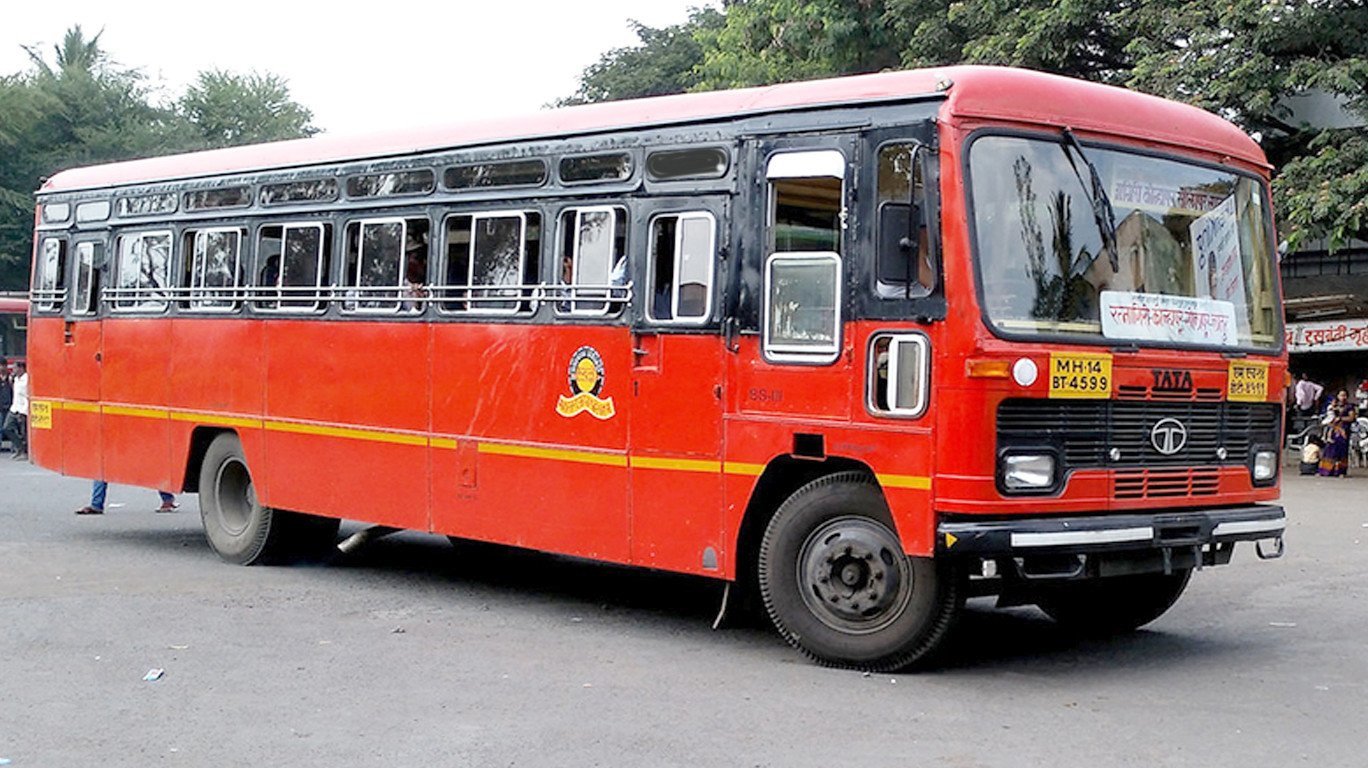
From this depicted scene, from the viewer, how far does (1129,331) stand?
8.57 metres

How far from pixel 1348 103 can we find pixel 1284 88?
85 cm

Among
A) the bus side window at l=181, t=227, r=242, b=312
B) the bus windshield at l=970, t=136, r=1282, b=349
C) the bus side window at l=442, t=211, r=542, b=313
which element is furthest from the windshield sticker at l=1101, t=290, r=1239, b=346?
the bus side window at l=181, t=227, r=242, b=312

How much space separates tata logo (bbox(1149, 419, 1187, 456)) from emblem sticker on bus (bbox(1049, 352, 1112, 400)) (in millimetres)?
463

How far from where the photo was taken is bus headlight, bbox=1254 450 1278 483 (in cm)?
931

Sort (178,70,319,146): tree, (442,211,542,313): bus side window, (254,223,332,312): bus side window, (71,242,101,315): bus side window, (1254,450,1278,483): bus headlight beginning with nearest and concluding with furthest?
(1254,450,1278,483): bus headlight, (442,211,542,313): bus side window, (254,223,332,312): bus side window, (71,242,101,315): bus side window, (178,70,319,146): tree

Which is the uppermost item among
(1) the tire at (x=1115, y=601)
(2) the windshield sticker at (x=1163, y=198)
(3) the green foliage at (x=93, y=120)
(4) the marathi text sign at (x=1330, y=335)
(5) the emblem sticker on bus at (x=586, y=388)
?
(3) the green foliage at (x=93, y=120)

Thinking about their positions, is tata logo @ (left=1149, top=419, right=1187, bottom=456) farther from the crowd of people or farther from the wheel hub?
the crowd of people

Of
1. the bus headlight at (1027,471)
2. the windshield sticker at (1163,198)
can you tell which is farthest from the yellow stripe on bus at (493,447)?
the windshield sticker at (1163,198)

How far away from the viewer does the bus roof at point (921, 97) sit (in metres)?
8.36

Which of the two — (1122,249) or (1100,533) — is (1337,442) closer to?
(1122,249)

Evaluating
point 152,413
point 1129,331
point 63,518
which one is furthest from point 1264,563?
point 63,518

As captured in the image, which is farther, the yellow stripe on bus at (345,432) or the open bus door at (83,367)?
the open bus door at (83,367)

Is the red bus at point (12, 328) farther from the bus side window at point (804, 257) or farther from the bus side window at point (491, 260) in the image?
the bus side window at point (804, 257)

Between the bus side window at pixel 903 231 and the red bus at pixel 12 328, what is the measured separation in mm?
28487
